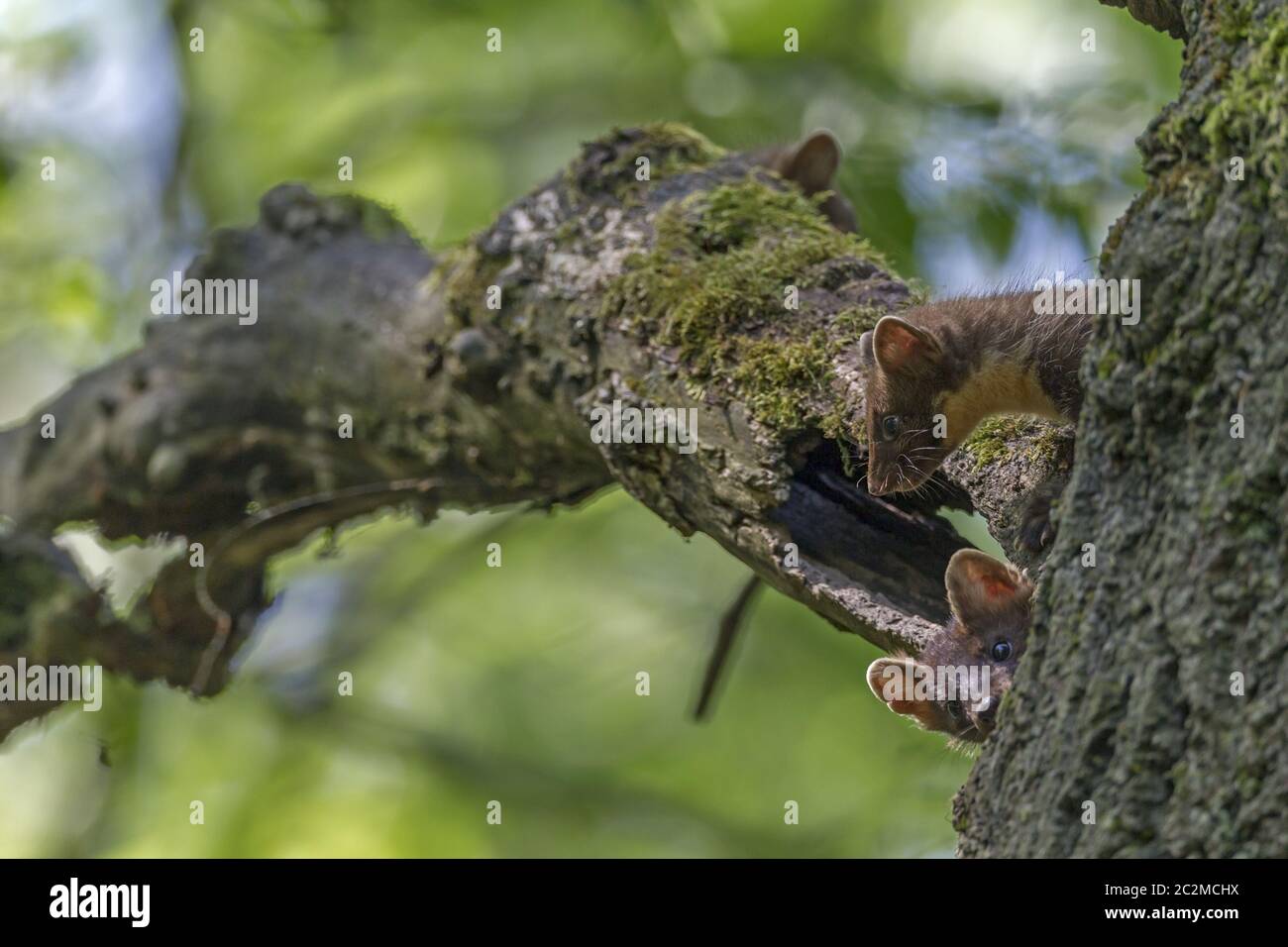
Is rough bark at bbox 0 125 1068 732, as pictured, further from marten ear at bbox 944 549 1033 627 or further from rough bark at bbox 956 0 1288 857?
rough bark at bbox 956 0 1288 857

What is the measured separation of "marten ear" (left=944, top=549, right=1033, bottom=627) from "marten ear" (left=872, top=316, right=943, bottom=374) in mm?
801

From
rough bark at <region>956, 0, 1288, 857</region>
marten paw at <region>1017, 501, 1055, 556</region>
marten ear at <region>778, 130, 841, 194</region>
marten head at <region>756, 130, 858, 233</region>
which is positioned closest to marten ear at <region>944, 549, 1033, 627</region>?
marten paw at <region>1017, 501, 1055, 556</region>

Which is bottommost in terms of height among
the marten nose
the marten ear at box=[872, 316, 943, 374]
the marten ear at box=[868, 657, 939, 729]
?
A: the marten nose

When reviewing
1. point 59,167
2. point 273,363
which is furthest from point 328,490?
point 59,167

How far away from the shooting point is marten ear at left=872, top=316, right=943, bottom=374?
411 centimetres

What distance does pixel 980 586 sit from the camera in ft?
11.9

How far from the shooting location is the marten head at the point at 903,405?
13.0ft

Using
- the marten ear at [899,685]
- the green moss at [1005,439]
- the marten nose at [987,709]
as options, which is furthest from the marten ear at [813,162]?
the marten nose at [987,709]

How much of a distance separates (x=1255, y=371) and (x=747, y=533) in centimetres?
188

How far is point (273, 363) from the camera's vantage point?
244 inches

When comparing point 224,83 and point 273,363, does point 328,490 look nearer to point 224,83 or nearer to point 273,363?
point 273,363


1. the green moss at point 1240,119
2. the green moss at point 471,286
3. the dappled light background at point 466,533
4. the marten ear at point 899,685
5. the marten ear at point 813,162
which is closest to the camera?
the green moss at point 1240,119

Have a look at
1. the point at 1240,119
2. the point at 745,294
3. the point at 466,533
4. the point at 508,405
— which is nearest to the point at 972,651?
the point at 745,294

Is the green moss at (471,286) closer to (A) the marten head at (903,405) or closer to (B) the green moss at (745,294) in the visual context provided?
(B) the green moss at (745,294)
